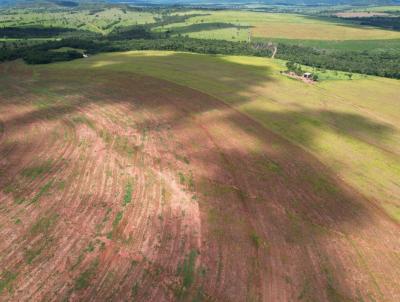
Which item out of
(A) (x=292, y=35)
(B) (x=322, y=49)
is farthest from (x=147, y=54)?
(A) (x=292, y=35)

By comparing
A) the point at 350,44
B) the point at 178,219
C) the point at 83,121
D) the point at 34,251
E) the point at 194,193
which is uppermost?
the point at 34,251

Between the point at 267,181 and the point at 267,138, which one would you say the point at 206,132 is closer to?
the point at 267,138

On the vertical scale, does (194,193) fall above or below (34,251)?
below

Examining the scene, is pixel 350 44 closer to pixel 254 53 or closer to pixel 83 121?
pixel 254 53

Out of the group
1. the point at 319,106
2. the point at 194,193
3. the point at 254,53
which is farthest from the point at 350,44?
the point at 194,193

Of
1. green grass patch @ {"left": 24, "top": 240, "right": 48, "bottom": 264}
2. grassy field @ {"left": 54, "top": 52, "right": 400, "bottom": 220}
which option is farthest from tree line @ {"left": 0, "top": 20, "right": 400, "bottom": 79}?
green grass patch @ {"left": 24, "top": 240, "right": 48, "bottom": 264}

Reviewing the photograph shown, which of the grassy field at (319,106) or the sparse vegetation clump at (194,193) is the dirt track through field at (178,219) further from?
the grassy field at (319,106)
